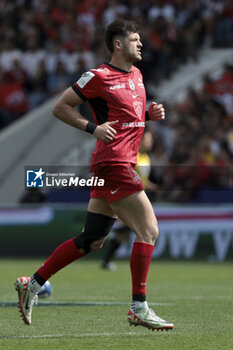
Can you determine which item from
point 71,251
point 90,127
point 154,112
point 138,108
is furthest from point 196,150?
point 90,127

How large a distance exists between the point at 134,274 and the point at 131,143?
1.01 m

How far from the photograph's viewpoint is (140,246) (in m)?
6.97

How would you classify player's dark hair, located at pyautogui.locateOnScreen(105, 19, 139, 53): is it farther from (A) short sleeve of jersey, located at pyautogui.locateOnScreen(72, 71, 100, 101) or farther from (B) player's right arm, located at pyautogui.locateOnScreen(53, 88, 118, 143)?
(B) player's right arm, located at pyautogui.locateOnScreen(53, 88, 118, 143)

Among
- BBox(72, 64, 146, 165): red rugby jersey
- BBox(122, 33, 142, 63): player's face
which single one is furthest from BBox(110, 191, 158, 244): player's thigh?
BBox(122, 33, 142, 63): player's face

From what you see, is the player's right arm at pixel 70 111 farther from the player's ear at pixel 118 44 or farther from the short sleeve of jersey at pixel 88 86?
the player's ear at pixel 118 44

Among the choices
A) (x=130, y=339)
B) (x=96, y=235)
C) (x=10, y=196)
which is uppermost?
(x=96, y=235)

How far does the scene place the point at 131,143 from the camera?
276 inches

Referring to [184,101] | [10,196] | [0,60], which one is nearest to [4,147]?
[10,196]

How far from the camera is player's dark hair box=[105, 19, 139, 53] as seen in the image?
712 centimetres

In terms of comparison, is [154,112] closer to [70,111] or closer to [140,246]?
[70,111]

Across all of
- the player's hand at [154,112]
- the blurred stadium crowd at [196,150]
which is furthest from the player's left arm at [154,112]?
the blurred stadium crowd at [196,150]

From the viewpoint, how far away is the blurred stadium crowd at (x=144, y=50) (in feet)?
61.0

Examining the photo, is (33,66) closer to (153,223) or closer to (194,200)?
(194,200)

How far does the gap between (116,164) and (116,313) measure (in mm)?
1869
